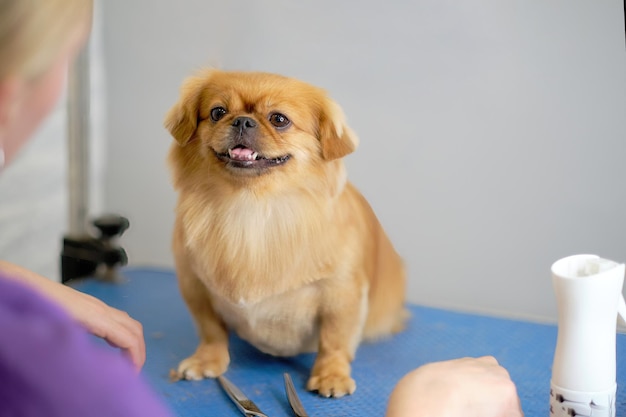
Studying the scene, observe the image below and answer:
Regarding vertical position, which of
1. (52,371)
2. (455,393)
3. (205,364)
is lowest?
(205,364)

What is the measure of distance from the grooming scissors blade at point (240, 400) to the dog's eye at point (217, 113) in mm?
337

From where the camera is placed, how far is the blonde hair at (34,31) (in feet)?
1.35

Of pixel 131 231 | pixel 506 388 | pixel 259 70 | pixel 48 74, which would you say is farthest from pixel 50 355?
pixel 131 231

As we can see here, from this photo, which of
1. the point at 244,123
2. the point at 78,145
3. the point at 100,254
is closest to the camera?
the point at 244,123

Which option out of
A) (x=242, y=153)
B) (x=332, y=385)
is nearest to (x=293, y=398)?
(x=332, y=385)

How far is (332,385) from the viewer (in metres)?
0.92

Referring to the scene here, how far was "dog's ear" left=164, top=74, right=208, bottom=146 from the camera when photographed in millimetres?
898

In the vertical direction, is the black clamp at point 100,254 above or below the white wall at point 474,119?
below

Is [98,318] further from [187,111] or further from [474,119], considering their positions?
[474,119]

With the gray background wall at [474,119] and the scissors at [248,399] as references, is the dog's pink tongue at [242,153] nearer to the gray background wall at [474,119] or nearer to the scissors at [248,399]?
the gray background wall at [474,119]

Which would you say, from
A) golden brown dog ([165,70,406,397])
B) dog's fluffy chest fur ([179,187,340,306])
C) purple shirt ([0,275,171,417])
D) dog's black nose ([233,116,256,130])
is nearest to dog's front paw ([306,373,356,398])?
golden brown dog ([165,70,406,397])

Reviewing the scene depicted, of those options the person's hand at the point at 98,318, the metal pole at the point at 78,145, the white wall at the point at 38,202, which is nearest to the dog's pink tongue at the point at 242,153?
the person's hand at the point at 98,318

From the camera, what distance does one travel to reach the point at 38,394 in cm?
38

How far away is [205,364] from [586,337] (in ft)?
1.62
